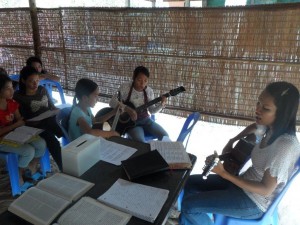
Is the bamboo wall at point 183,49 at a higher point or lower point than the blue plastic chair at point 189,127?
higher

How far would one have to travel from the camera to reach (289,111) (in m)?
1.34

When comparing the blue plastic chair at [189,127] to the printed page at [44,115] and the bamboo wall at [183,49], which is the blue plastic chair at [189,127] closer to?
the bamboo wall at [183,49]

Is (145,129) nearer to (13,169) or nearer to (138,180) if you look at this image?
(13,169)

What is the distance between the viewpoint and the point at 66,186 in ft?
3.73

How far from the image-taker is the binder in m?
1.24

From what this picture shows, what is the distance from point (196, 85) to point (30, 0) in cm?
277

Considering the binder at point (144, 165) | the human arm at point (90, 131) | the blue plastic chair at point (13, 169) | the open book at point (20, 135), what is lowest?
the blue plastic chair at point (13, 169)

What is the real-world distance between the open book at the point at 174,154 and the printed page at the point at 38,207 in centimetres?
60

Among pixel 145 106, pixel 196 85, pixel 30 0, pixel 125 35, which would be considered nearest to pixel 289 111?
pixel 145 106

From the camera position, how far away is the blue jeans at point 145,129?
98.7 inches

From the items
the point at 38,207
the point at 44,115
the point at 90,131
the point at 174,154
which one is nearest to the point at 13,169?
the point at 44,115

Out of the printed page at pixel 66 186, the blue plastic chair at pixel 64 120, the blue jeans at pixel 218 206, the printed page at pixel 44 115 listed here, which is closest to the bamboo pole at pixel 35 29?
the printed page at pixel 44 115

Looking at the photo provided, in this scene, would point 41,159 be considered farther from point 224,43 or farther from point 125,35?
point 224,43

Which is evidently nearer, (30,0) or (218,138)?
(218,138)
